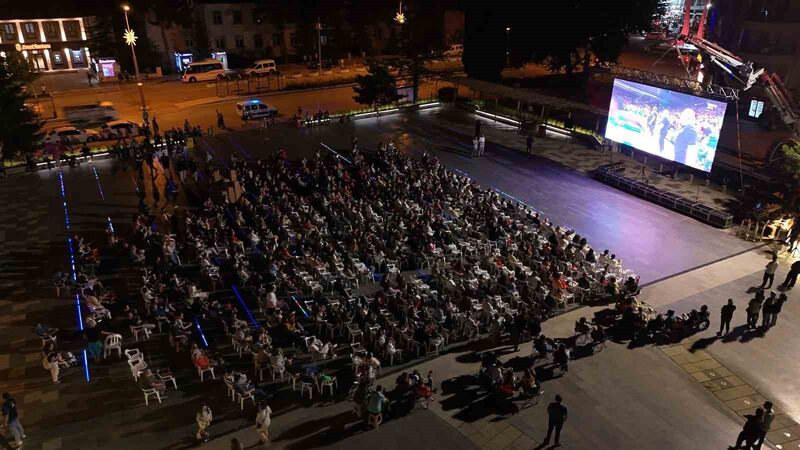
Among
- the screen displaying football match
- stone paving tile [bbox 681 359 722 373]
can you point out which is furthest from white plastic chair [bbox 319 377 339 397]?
the screen displaying football match

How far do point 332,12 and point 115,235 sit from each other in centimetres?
5018

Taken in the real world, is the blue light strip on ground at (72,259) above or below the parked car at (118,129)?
below

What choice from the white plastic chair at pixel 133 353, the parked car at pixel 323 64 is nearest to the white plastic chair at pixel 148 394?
the white plastic chair at pixel 133 353

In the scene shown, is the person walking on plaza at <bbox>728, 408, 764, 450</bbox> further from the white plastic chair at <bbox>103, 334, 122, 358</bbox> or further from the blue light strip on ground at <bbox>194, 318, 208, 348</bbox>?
the white plastic chair at <bbox>103, 334, 122, 358</bbox>

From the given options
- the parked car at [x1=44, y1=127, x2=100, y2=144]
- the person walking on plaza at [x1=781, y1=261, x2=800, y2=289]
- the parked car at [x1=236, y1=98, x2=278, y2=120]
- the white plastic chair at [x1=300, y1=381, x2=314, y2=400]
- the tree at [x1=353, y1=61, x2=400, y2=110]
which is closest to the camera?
the white plastic chair at [x1=300, y1=381, x2=314, y2=400]

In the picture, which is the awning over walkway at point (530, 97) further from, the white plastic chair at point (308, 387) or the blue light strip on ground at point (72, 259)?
the blue light strip on ground at point (72, 259)

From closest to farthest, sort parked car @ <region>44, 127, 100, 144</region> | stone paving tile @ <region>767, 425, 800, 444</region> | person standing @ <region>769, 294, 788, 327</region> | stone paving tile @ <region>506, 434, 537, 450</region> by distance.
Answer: stone paving tile @ <region>506, 434, 537, 450</region>
stone paving tile @ <region>767, 425, 800, 444</region>
person standing @ <region>769, 294, 788, 327</region>
parked car @ <region>44, 127, 100, 144</region>

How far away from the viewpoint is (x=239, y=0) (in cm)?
6538

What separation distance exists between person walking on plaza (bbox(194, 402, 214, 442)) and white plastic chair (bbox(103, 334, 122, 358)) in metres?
4.75

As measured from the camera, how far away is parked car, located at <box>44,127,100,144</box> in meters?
36.9

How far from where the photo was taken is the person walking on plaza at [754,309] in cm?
1831

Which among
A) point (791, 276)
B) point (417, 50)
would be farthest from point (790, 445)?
point (417, 50)

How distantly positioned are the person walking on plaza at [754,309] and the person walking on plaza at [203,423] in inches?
661

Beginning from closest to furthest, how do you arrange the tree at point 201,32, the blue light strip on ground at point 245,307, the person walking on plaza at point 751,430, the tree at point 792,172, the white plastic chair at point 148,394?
the person walking on plaza at point 751,430 → the white plastic chair at point 148,394 → the blue light strip on ground at point 245,307 → the tree at point 792,172 → the tree at point 201,32
